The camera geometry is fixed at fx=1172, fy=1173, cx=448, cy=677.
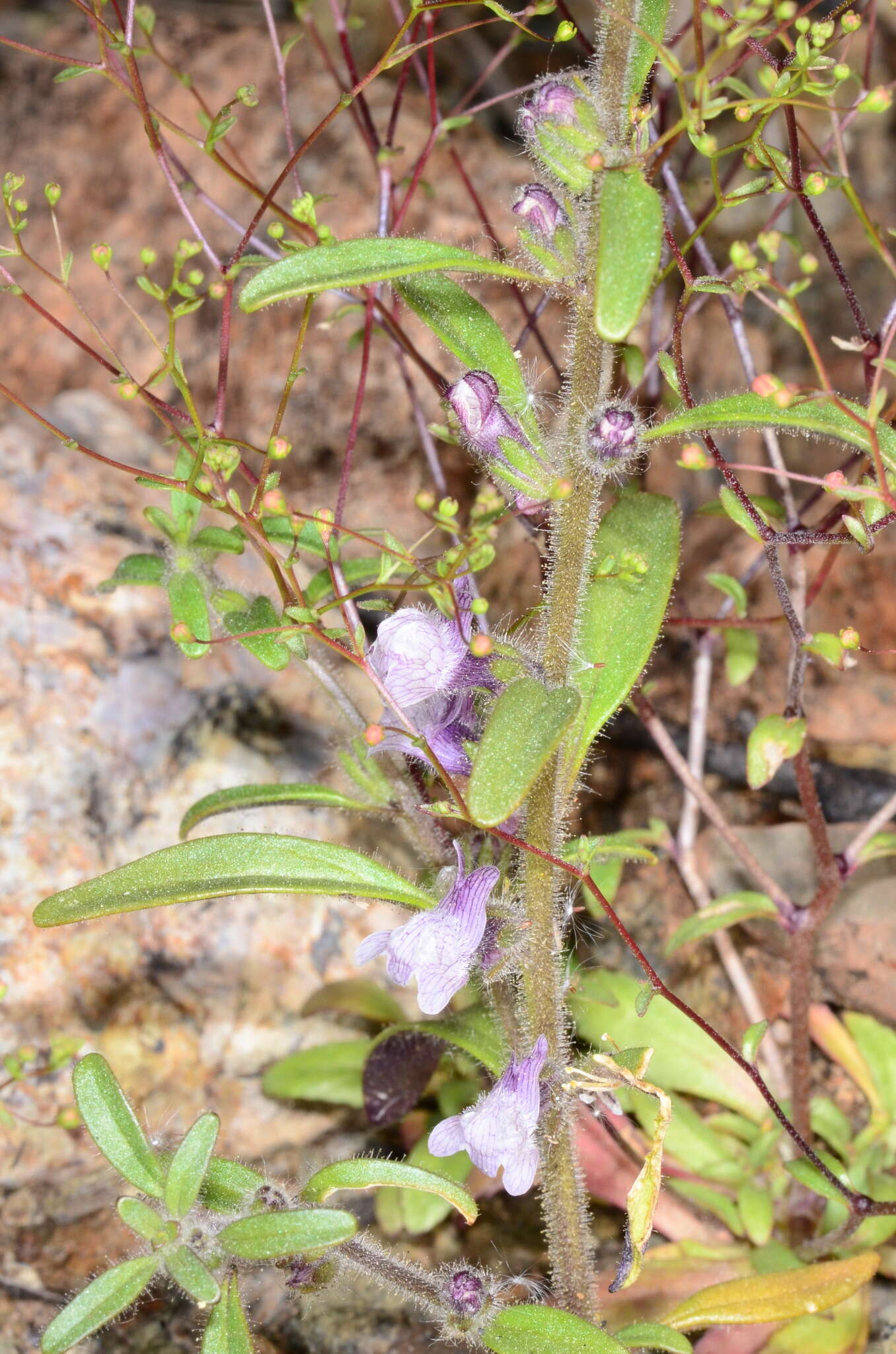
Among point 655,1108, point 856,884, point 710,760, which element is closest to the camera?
point 655,1108

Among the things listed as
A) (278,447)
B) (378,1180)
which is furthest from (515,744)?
(378,1180)

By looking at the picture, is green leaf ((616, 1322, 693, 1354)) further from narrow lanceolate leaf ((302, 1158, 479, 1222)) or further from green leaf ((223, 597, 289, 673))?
green leaf ((223, 597, 289, 673))

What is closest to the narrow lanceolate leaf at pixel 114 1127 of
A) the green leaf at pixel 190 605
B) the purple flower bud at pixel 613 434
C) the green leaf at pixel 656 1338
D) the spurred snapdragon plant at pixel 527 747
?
the spurred snapdragon plant at pixel 527 747

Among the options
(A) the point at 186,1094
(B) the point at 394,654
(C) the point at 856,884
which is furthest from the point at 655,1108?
(B) the point at 394,654

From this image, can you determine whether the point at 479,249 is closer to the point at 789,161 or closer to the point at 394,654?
the point at 789,161

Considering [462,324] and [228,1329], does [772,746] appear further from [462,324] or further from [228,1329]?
[228,1329]

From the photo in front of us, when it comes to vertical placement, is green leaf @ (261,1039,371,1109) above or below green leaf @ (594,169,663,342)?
below

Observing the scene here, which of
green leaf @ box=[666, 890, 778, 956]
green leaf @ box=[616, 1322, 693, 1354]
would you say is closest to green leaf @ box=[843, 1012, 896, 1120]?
green leaf @ box=[666, 890, 778, 956]
